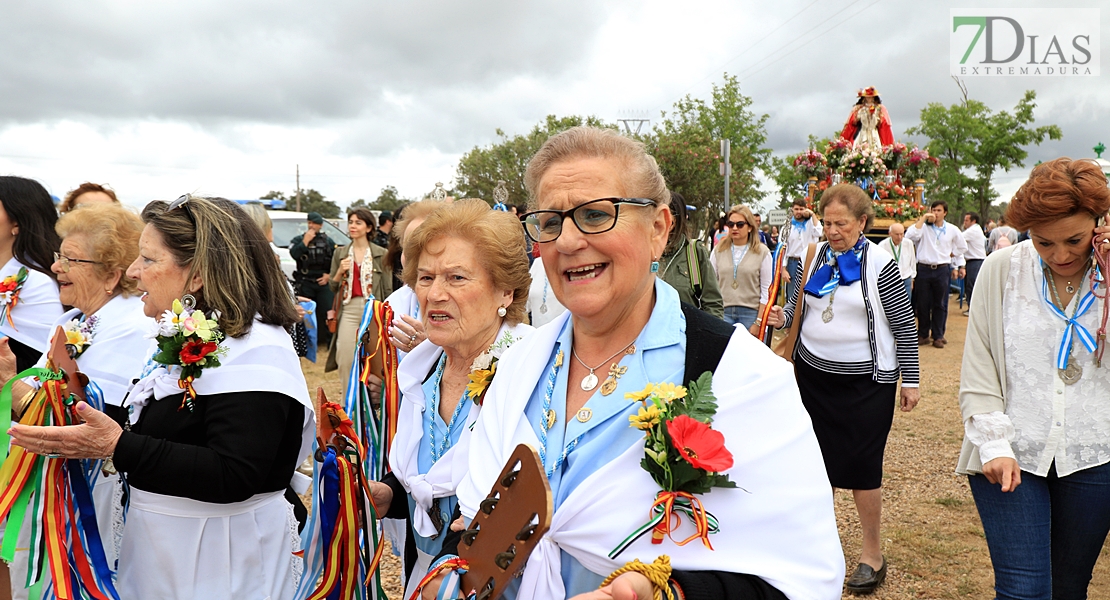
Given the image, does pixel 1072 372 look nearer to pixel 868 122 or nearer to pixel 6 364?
pixel 6 364

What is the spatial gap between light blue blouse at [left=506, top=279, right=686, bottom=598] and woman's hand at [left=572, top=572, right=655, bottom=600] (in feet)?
0.56

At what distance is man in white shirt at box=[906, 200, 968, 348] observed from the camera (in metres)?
12.9

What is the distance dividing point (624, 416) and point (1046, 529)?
78.6 inches

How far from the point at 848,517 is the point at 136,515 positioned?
4.86 meters

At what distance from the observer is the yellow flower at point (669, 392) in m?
1.65

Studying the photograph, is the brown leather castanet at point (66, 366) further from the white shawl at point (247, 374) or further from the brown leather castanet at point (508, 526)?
the brown leather castanet at point (508, 526)

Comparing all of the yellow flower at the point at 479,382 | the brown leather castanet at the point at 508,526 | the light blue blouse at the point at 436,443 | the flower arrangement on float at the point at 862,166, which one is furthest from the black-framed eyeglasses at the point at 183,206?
the flower arrangement on float at the point at 862,166

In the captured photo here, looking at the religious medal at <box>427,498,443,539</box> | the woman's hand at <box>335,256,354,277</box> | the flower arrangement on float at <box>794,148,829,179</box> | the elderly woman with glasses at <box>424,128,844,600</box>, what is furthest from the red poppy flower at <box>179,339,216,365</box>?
the flower arrangement on float at <box>794,148,829,179</box>

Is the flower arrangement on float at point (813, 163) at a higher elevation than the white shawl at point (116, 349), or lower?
higher

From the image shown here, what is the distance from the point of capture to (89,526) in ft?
8.76

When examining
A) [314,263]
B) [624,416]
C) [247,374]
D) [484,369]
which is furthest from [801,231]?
[624,416]

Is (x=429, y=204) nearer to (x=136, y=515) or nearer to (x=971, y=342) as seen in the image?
(x=136, y=515)

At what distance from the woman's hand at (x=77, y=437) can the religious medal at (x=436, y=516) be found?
102 cm

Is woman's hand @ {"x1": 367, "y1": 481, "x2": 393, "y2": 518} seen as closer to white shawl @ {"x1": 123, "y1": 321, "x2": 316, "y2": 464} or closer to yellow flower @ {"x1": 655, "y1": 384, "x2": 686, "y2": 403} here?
white shawl @ {"x1": 123, "y1": 321, "x2": 316, "y2": 464}
